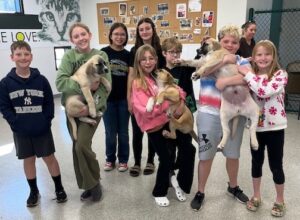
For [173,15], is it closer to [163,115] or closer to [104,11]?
[104,11]

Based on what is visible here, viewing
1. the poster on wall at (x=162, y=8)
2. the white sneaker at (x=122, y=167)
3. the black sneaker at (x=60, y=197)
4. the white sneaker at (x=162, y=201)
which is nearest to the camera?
the white sneaker at (x=162, y=201)

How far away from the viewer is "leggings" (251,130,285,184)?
2076 mm

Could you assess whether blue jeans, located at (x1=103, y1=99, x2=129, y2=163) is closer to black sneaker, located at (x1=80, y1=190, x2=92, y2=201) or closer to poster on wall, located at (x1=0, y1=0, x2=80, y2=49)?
black sneaker, located at (x1=80, y1=190, x2=92, y2=201)

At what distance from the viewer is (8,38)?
581 cm

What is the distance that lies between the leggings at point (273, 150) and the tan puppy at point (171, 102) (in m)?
0.54

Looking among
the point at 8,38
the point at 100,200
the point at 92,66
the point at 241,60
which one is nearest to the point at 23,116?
the point at 92,66

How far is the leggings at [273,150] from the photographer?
6.81 ft

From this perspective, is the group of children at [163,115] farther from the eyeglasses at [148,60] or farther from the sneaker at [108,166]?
the sneaker at [108,166]

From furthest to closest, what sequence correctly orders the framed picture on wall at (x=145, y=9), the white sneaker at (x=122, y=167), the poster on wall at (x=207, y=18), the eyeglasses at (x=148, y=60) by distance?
the framed picture on wall at (x=145, y=9), the poster on wall at (x=207, y=18), the white sneaker at (x=122, y=167), the eyeglasses at (x=148, y=60)

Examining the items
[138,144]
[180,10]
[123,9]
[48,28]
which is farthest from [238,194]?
[48,28]

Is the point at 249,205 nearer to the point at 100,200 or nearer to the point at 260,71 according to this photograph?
the point at 260,71

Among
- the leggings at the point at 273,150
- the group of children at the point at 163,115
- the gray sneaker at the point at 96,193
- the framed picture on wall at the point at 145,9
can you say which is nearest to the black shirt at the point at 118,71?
the group of children at the point at 163,115

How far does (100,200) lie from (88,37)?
1417 mm

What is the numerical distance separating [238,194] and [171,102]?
104 centimetres
